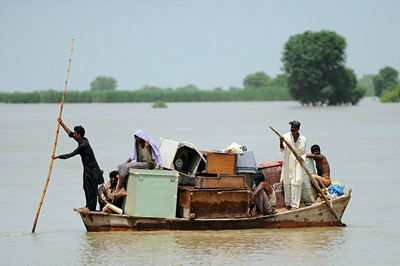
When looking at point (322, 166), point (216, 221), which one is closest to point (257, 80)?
point (322, 166)

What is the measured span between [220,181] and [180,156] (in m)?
0.89

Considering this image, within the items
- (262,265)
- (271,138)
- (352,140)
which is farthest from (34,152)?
(262,265)

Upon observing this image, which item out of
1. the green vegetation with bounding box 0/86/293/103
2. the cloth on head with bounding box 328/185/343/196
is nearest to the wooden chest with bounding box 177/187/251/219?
the cloth on head with bounding box 328/185/343/196

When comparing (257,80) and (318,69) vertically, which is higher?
(257,80)

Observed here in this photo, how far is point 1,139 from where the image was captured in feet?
104

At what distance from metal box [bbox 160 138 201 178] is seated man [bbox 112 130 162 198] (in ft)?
0.74

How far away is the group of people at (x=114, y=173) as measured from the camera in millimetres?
10359

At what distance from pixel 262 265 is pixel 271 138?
70.8ft

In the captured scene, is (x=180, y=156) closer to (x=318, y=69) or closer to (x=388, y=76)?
(x=318, y=69)

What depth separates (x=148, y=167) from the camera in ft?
34.7

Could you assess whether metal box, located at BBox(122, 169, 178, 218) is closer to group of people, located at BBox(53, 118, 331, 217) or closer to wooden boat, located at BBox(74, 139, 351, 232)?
wooden boat, located at BBox(74, 139, 351, 232)

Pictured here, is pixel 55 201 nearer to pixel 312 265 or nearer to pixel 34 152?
pixel 312 265

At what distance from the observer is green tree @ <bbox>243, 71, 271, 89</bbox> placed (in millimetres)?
162000

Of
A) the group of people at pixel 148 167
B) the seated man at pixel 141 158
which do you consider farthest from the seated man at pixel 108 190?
the seated man at pixel 141 158
